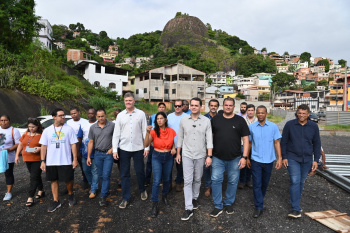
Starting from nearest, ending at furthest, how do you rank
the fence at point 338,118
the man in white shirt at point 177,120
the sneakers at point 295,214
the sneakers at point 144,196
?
the sneakers at point 295,214 → the sneakers at point 144,196 → the man in white shirt at point 177,120 → the fence at point 338,118

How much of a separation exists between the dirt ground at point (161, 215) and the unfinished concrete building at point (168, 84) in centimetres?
2922

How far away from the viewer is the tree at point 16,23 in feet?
46.5

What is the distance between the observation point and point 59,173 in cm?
367

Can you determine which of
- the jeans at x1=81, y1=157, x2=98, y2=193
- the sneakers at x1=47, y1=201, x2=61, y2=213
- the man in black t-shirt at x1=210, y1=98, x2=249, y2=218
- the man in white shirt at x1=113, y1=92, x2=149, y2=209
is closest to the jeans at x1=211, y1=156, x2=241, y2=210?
the man in black t-shirt at x1=210, y1=98, x2=249, y2=218

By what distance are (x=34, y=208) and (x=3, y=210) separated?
499mm

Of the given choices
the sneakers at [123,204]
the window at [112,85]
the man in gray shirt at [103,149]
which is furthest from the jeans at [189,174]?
the window at [112,85]

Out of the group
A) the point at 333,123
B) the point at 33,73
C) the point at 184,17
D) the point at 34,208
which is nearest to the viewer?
the point at 34,208

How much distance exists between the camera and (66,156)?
12.0ft

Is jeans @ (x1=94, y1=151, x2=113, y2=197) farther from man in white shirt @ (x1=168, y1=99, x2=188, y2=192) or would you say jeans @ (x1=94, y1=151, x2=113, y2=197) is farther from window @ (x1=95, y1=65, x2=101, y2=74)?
window @ (x1=95, y1=65, x2=101, y2=74)

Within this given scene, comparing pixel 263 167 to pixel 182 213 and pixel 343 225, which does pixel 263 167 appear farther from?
pixel 182 213

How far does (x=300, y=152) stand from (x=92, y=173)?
12.5 feet

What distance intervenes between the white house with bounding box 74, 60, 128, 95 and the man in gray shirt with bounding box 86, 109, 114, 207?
27.6 meters

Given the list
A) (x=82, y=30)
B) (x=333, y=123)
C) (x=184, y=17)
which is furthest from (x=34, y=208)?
(x=82, y=30)

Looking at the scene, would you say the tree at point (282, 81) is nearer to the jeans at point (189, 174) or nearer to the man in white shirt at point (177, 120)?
the man in white shirt at point (177, 120)
